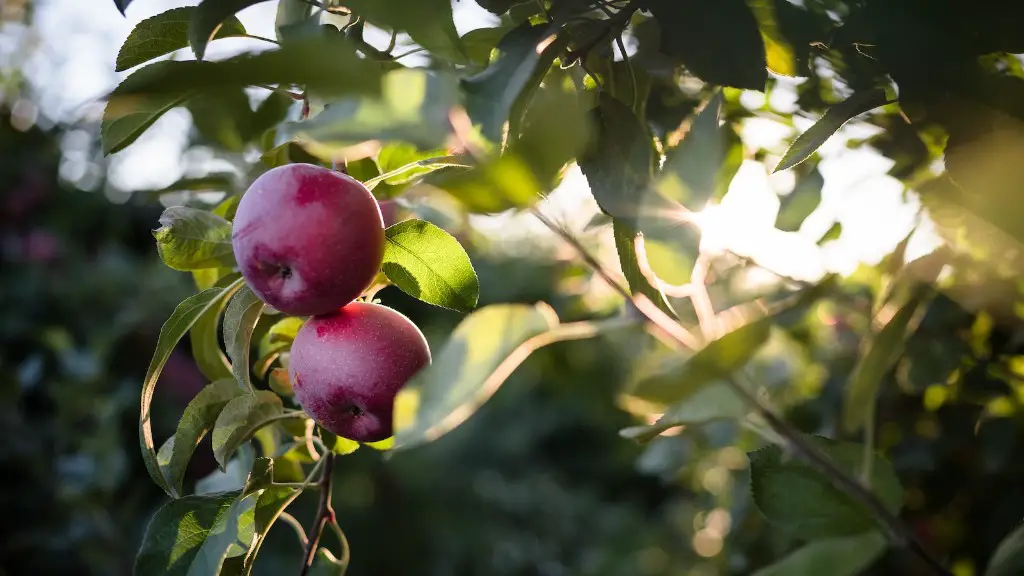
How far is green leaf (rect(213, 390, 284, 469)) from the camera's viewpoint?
467 millimetres

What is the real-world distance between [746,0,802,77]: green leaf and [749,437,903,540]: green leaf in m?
0.22

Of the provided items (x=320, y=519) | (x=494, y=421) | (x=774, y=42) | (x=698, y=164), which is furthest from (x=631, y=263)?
(x=494, y=421)

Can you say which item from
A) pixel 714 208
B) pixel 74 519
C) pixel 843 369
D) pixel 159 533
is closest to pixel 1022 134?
pixel 714 208

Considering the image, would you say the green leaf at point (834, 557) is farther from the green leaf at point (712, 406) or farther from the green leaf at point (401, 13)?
the green leaf at point (401, 13)

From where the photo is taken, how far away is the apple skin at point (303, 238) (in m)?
0.42

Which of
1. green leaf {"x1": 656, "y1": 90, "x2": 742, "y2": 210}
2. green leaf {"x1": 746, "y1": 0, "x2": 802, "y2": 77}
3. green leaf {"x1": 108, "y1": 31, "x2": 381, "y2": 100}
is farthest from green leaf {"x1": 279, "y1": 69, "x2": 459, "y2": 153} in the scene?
green leaf {"x1": 746, "y1": 0, "x2": 802, "y2": 77}

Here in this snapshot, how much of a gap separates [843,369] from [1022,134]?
774mm

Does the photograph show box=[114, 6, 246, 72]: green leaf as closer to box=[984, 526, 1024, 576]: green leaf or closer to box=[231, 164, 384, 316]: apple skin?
box=[231, 164, 384, 316]: apple skin

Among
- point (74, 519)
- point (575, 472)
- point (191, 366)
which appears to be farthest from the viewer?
point (575, 472)

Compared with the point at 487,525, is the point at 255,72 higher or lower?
higher

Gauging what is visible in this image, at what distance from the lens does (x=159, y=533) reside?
46cm

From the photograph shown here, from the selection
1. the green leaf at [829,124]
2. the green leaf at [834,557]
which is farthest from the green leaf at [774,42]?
the green leaf at [834,557]

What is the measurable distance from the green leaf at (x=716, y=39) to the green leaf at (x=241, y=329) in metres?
0.29

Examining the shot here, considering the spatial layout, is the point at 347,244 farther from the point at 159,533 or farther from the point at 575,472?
the point at 575,472
